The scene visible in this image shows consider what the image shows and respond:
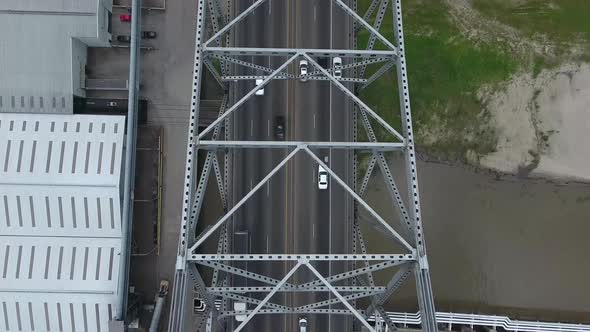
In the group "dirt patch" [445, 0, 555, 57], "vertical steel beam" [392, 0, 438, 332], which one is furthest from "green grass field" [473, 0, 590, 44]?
"vertical steel beam" [392, 0, 438, 332]

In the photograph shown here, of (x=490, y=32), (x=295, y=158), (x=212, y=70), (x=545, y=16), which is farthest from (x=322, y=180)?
A: (x=545, y=16)

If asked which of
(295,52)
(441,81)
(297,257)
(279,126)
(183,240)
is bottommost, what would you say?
(297,257)

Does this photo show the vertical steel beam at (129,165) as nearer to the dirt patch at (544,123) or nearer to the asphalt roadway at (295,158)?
the asphalt roadway at (295,158)

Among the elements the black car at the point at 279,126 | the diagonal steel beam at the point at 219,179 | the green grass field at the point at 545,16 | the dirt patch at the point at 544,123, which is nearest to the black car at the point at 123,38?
the diagonal steel beam at the point at 219,179

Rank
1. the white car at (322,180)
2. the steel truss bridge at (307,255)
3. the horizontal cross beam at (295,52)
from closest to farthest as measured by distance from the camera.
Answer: the steel truss bridge at (307,255) → the horizontal cross beam at (295,52) → the white car at (322,180)

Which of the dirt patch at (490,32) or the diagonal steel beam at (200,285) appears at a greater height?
the dirt patch at (490,32)

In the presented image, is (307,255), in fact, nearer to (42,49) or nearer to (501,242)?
(501,242)

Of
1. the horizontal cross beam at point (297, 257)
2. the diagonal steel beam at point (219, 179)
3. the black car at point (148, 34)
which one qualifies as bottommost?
the horizontal cross beam at point (297, 257)
